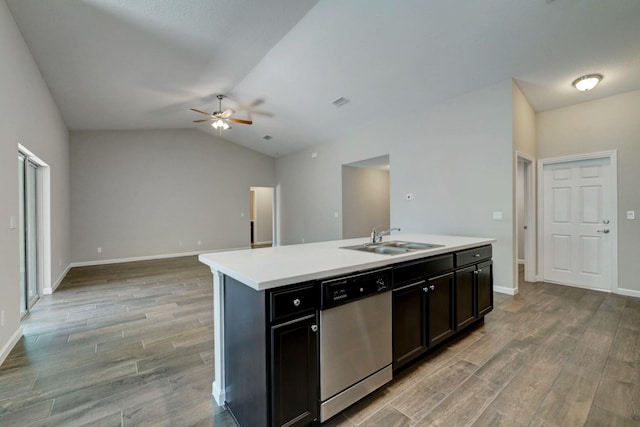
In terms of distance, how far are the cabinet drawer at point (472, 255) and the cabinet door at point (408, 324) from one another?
60 centimetres

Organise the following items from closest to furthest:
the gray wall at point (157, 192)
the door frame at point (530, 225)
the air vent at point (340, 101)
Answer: the door frame at point (530, 225), the air vent at point (340, 101), the gray wall at point (157, 192)

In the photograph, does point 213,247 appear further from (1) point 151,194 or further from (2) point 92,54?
(2) point 92,54

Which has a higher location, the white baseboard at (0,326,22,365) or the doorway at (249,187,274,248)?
the doorway at (249,187,274,248)

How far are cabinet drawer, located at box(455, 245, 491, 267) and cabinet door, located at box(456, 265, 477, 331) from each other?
0.06 meters

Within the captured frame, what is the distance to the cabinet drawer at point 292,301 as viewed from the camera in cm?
131

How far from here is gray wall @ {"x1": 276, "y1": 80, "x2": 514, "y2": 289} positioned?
3945 millimetres

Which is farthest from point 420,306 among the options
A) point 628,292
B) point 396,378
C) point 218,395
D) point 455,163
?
point 628,292

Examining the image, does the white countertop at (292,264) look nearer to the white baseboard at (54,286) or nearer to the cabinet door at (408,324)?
the cabinet door at (408,324)

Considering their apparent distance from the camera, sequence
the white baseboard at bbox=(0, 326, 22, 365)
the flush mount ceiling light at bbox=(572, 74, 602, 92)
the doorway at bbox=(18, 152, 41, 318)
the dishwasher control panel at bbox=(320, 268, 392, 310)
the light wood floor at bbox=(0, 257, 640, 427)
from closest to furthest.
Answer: the dishwasher control panel at bbox=(320, 268, 392, 310) < the light wood floor at bbox=(0, 257, 640, 427) < the white baseboard at bbox=(0, 326, 22, 365) < the doorway at bbox=(18, 152, 41, 318) < the flush mount ceiling light at bbox=(572, 74, 602, 92)

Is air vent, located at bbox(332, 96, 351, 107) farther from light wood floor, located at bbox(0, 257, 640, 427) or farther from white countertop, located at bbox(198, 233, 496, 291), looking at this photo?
light wood floor, located at bbox(0, 257, 640, 427)

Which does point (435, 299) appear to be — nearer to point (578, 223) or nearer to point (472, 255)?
point (472, 255)

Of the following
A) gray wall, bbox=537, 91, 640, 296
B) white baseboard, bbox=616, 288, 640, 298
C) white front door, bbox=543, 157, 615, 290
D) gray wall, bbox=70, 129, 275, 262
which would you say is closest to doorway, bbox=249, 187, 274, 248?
gray wall, bbox=70, 129, 275, 262

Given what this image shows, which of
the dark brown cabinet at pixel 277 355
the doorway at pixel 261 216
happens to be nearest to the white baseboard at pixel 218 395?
the dark brown cabinet at pixel 277 355

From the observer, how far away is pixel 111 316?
328 cm
